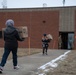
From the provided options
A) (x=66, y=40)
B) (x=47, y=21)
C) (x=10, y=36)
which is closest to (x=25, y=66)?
(x=10, y=36)

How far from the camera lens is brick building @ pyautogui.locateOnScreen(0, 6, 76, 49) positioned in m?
48.9

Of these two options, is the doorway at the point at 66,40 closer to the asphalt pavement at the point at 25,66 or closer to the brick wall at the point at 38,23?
the brick wall at the point at 38,23

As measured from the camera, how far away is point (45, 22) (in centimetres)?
4962

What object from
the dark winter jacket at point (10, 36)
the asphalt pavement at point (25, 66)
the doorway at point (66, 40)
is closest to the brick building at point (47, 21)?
the doorway at point (66, 40)

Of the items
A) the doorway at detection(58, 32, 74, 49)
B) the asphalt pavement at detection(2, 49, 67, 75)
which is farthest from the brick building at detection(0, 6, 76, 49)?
the asphalt pavement at detection(2, 49, 67, 75)

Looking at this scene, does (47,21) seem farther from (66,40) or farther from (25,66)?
(25,66)

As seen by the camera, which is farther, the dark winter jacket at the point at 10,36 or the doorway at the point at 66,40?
the doorway at the point at 66,40

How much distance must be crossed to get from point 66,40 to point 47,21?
21.0 feet

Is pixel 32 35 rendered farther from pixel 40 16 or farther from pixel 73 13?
pixel 73 13

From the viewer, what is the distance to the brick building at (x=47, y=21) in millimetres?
48875

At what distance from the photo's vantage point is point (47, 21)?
49.6 meters

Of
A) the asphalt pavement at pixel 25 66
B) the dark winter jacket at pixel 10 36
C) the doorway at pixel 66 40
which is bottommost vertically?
the doorway at pixel 66 40

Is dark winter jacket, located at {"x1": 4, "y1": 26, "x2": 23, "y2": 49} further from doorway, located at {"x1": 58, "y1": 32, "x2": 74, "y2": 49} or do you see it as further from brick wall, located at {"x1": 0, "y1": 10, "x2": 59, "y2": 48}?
doorway, located at {"x1": 58, "y1": 32, "x2": 74, "y2": 49}

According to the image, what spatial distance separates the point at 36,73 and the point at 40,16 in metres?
39.3
